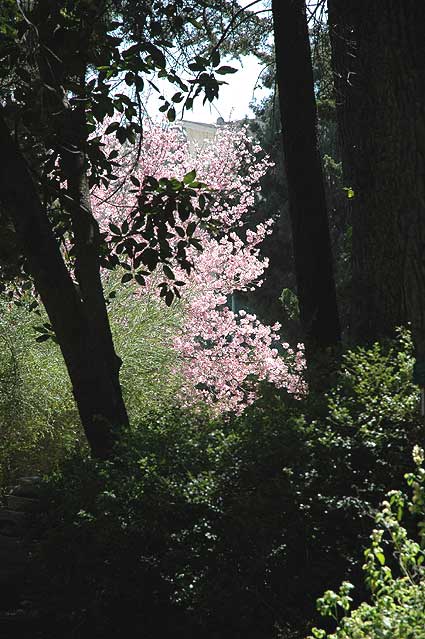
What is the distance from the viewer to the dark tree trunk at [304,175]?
7141mm

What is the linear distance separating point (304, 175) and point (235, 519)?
338 centimetres

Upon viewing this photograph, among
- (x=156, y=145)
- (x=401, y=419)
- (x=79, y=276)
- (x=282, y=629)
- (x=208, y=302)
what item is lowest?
(x=282, y=629)

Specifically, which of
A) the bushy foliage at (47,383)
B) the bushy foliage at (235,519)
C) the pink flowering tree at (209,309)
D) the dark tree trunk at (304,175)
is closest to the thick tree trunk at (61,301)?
the bushy foliage at (235,519)

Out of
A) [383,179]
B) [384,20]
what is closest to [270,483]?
[384,20]

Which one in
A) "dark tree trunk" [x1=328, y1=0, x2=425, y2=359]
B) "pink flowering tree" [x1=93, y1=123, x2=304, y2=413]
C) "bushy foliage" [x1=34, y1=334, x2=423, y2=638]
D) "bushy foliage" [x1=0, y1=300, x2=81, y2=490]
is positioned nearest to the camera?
"bushy foliage" [x1=34, y1=334, x2=423, y2=638]

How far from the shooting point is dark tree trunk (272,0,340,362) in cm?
714

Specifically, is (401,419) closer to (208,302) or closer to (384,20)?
(384,20)

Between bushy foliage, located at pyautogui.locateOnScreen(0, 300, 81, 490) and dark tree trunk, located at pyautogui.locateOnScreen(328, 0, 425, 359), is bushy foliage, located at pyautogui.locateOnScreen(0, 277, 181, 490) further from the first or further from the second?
dark tree trunk, located at pyautogui.locateOnScreen(328, 0, 425, 359)

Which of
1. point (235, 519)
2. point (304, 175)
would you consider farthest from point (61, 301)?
point (304, 175)

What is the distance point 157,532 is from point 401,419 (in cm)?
134

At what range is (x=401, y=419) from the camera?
4.76m

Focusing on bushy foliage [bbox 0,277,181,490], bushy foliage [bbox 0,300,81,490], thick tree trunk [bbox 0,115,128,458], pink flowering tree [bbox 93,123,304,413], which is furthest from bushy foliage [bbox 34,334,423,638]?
pink flowering tree [bbox 93,123,304,413]

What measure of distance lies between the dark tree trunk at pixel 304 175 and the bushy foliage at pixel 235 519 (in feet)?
6.17

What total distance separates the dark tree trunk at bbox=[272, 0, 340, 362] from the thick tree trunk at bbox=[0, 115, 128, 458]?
1849 mm
